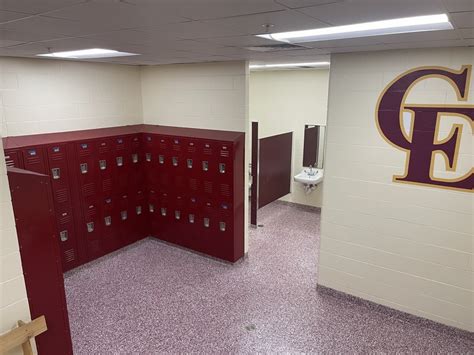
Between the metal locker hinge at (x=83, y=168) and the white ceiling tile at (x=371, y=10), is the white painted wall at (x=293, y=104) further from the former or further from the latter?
the white ceiling tile at (x=371, y=10)

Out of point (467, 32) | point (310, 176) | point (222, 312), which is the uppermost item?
point (467, 32)

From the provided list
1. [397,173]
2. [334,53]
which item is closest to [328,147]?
[397,173]

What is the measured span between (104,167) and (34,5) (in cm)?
286

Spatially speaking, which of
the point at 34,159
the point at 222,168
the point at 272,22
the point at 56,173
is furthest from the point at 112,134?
the point at 272,22

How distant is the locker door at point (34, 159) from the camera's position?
3.33 meters

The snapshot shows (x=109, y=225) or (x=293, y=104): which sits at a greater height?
(x=293, y=104)

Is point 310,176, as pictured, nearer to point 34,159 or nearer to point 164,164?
point 164,164

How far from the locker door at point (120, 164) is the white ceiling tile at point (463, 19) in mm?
3541

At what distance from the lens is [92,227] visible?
13.3ft

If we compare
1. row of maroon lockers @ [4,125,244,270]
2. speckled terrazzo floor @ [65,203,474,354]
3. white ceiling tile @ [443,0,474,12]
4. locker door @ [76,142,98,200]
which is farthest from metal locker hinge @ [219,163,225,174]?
white ceiling tile @ [443,0,474,12]

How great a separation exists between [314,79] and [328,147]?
252 centimetres

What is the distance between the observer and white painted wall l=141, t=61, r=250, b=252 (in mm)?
3857

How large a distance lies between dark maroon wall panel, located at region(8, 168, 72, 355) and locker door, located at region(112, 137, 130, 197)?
6.97 ft

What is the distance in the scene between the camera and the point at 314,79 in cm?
538
